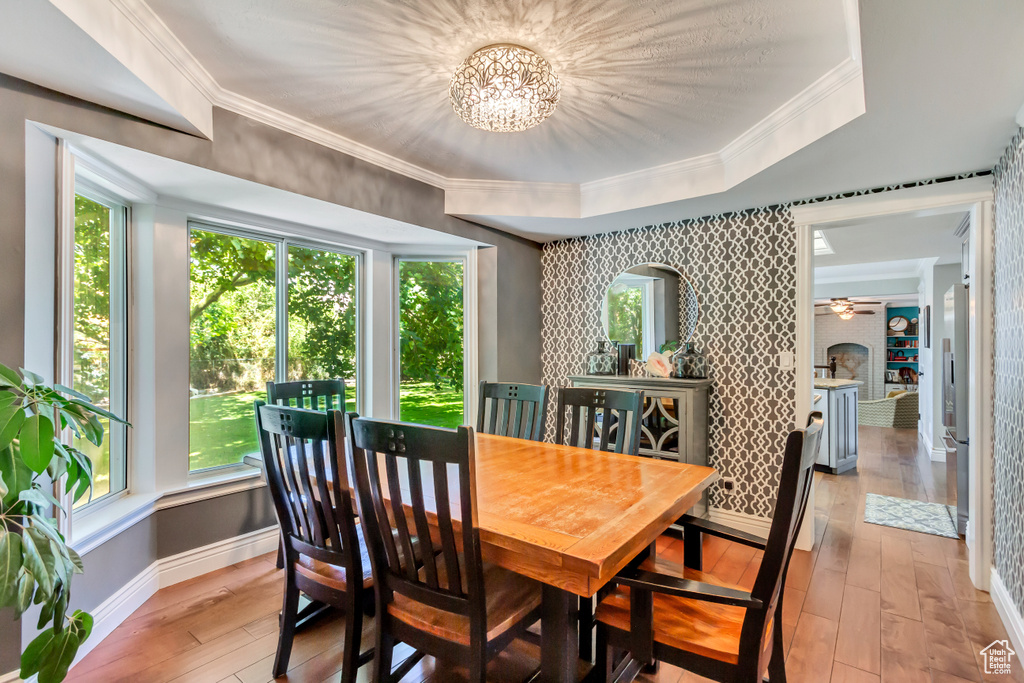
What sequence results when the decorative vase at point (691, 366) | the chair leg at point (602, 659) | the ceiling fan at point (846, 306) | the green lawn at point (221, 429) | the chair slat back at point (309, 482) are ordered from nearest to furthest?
the chair leg at point (602, 659), the chair slat back at point (309, 482), the green lawn at point (221, 429), the decorative vase at point (691, 366), the ceiling fan at point (846, 306)

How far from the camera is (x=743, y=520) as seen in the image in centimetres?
332

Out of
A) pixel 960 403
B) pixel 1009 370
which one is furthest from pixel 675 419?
pixel 960 403

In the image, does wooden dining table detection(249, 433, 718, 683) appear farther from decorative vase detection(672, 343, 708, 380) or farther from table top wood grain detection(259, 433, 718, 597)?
decorative vase detection(672, 343, 708, 380)

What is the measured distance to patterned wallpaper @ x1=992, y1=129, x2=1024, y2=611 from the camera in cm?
204

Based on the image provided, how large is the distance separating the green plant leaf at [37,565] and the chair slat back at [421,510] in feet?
2.42

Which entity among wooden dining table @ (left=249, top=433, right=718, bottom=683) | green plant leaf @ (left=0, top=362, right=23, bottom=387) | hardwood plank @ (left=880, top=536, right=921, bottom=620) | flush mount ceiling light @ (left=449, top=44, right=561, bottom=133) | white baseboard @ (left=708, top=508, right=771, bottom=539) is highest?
flush mount ceiling light @ (left=449, top=44, right=561, bottom=133)

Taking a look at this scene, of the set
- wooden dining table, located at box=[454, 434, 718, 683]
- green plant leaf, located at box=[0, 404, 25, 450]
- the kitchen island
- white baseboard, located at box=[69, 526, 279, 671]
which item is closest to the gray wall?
white baseboard, located at box=[69, 526, 279, 671]

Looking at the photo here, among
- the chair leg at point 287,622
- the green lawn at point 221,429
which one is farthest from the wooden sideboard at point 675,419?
the green lawn at point 221,429

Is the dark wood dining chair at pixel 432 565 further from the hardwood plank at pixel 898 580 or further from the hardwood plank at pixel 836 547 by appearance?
the hardwood plank at pixel 836 547

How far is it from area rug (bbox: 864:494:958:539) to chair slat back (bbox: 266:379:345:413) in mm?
3882

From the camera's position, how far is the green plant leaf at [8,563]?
43.4 inches

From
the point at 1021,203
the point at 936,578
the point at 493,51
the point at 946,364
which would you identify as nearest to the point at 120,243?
the point at 493,51

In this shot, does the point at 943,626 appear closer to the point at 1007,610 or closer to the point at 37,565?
the point at 1007,610

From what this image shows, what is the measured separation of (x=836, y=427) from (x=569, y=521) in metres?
4.59
